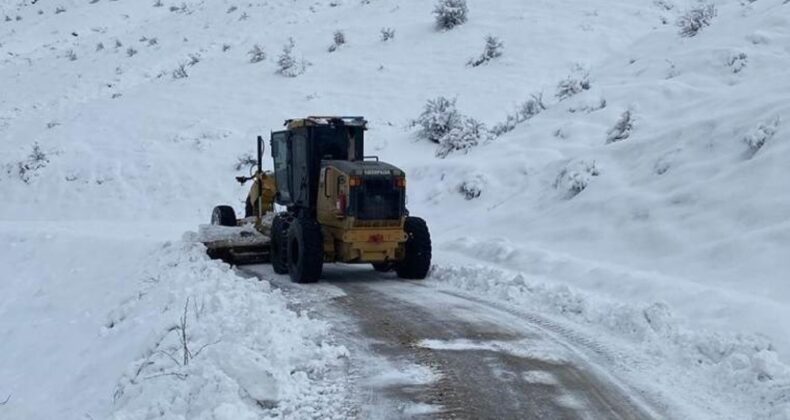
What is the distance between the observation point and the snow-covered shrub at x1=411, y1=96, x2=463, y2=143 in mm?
21719

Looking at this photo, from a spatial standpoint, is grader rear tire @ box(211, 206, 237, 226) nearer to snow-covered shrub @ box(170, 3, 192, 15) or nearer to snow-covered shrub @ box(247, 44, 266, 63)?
snow-covered shrub @ box(247, 44, 266, 63)

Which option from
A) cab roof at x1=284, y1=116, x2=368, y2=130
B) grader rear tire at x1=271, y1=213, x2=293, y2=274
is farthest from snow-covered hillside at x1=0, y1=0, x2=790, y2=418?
cab roof at x1=284, y1=116, x2=368, y2=130

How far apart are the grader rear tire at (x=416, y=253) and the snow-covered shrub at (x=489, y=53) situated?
15.3 meters

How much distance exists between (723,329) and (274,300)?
4711 millimetres

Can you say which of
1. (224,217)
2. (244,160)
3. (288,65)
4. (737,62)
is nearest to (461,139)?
(244,160)

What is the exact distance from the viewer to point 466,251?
45.4ft

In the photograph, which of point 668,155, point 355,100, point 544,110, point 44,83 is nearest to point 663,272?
point 668,155

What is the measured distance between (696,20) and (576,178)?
943 centimetres

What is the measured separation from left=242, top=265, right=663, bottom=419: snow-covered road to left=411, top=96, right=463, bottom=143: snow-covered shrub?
36.6 feet

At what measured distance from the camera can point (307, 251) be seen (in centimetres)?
1153

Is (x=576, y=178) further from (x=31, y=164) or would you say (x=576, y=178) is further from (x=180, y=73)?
(x=180, y=73)

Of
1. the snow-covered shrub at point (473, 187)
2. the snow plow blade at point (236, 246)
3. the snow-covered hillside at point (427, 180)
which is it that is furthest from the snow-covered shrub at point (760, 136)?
the snow plow blade at point (236, 246)

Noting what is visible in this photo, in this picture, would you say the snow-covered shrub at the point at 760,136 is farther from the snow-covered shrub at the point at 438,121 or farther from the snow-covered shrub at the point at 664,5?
the snow-covered shrub at the point at 664,5

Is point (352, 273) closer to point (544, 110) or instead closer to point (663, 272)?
point (663, 272)
